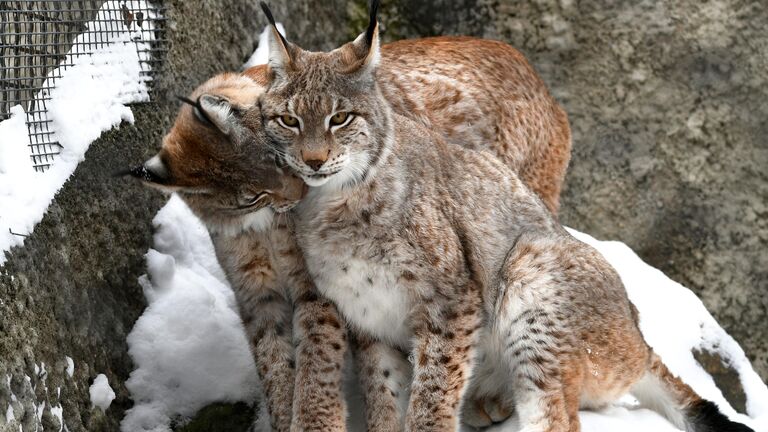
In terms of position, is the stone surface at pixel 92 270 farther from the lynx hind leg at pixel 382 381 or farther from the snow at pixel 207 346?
the lynx hind leg at pixel 382 381

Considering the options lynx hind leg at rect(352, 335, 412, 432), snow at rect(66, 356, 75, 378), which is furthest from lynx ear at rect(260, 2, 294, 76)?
snow at rect(66, 356, 75, 378)

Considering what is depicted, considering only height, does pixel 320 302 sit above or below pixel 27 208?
below

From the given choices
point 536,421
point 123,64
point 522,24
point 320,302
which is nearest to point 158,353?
point 320,302

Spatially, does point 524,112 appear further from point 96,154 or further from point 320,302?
point 96,154

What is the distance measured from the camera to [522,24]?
780 cm

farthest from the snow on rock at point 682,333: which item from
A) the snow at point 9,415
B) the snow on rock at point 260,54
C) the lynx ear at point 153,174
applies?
the snow at point 9,415

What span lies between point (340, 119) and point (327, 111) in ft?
0.23

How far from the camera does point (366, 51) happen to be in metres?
4.47

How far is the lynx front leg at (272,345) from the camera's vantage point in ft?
15.3

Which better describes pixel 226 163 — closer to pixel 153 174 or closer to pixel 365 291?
pixel 153 174

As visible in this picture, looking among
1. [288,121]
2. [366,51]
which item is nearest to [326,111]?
[288,121]

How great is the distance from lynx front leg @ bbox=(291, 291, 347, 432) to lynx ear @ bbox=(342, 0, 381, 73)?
1020mm

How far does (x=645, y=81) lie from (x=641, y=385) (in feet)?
10.7

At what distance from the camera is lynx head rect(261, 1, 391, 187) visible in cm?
421
